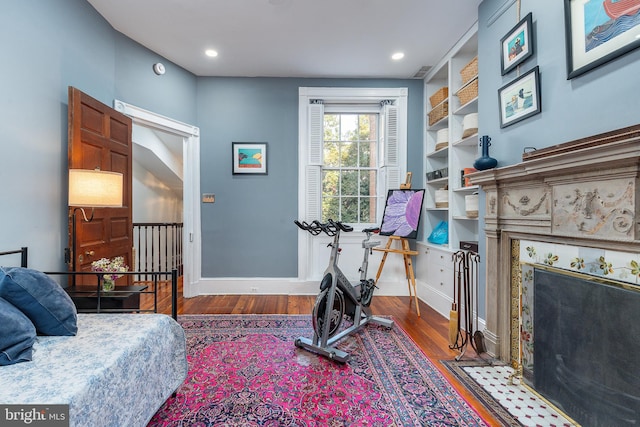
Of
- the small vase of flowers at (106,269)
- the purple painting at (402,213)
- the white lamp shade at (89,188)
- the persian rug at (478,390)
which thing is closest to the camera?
the persian rug at (478,390)

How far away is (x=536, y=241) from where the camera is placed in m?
1.85

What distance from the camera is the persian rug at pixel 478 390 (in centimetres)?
154

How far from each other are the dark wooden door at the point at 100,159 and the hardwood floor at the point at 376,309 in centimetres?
96

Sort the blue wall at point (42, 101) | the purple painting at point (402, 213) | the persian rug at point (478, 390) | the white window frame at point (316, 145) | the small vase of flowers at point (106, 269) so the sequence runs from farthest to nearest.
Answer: the white window frame at point (316, 145), the purple painting at point (402, 213), the small vase of flowers at point (106, 269), the blue wall at point (42, 101), the persian rug at point (478, 390)

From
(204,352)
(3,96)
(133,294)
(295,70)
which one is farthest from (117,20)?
(204,352)

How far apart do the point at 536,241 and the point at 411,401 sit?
4.43 feet

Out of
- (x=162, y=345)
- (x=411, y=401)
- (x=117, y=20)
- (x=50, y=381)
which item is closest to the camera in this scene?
(x=50, y=381)

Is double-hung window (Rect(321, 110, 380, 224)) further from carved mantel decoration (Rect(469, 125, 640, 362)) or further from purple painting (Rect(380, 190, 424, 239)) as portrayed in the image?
carved mantel decoration (Rect(469, 125, 640, 362))

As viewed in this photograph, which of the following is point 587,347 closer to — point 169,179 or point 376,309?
point 376,309

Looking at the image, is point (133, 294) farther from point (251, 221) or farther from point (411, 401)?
point (411, 401)

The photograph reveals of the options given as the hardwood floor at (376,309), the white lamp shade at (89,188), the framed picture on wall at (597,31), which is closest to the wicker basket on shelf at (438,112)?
the framed picture on wall at (597,31)

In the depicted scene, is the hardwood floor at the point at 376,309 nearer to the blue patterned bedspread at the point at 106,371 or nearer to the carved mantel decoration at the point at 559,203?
the carved mantel decoration at the point at 559,203

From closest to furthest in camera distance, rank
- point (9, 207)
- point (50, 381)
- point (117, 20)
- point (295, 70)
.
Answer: point (50, 381) < point (9, 207) < point (117, 20) < point (295, 70)

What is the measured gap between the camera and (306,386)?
1.83 meters
